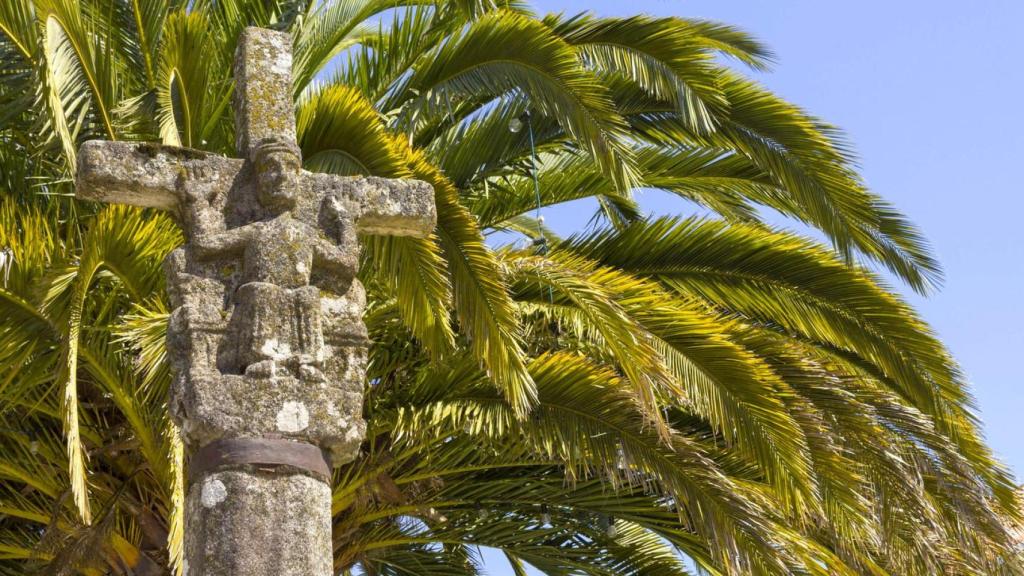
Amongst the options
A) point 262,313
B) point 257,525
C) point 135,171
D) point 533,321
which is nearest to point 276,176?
point 135,171

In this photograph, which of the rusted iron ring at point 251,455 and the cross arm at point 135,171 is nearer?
the rusted iron ring at point 251,455

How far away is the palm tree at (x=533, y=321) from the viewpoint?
7691 millimetres

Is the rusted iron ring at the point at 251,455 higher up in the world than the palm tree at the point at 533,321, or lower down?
lower down

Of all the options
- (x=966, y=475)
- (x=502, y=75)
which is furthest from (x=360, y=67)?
(x=966, y=475)

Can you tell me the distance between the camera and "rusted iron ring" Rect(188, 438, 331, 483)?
14.9 ft

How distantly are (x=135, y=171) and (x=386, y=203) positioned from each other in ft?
2.89

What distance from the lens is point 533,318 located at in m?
9.31

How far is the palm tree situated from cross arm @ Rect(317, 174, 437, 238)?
1822 mm

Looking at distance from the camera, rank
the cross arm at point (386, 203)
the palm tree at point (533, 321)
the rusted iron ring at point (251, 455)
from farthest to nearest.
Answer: the palm tree at point (533, 321) → the cross arm at point (386, 203) → the rusted iron ring at point (251, 455)

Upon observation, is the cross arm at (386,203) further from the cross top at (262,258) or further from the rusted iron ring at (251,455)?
the rusted iron ring at (251,455)

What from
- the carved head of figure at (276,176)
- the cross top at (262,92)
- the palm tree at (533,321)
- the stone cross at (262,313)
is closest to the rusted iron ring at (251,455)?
the stone cross at (262,313)

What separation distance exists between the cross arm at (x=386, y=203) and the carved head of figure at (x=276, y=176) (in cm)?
17

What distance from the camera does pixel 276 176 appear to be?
515cm

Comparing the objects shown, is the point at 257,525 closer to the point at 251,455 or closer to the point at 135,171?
the point at 251,455
